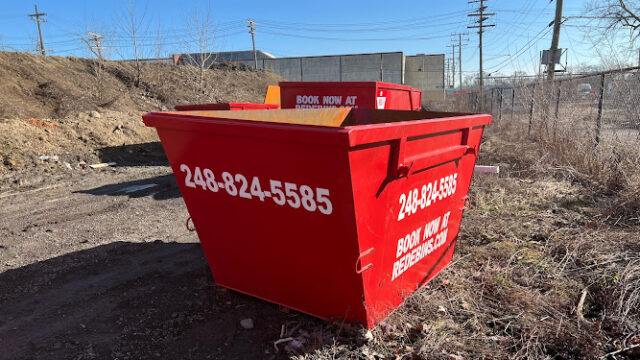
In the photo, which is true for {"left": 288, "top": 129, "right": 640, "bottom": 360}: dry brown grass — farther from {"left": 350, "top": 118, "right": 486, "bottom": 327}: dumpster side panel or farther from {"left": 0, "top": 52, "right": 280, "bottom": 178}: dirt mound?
{"left": 0, "top": 52, "right": 280, "bottom": 178}: dirt mound

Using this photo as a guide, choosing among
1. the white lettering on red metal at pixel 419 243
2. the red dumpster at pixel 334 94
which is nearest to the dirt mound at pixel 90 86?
the red dumpster at pixel 334 94

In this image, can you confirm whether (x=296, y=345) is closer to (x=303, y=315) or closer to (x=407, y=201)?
(x=303, y=315)

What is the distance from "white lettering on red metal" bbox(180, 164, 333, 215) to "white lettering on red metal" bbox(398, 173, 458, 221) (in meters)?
0.55

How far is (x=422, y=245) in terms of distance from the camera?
2873 millimetres

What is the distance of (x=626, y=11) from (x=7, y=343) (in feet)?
95.7

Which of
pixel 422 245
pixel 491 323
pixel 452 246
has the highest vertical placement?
pixel 422 245

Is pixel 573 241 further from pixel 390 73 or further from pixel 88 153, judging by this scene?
pixel 390 73

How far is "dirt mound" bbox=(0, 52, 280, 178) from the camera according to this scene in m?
9.07

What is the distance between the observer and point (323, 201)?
7.00 feet

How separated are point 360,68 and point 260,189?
46.8m

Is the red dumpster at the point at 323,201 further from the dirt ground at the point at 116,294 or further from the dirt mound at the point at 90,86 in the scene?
the dirt mound at the point at 90,86

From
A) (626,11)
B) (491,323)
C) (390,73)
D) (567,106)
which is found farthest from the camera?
(390,73)

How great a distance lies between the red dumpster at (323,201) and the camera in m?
2.05

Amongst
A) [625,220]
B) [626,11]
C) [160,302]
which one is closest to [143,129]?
[160,302]
